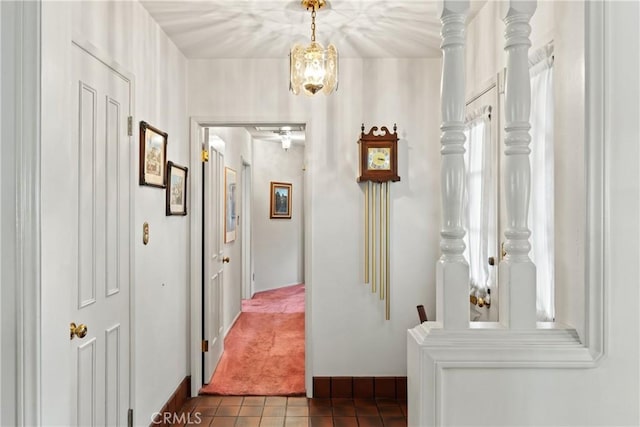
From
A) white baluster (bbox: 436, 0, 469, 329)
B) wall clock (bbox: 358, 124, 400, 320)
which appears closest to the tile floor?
wall clock (bbox: 358, 124, 400, 320)

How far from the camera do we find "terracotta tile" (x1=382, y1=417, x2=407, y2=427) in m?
2.84

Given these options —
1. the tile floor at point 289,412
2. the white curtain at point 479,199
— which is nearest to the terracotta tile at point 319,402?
the tile floor at point 289,412

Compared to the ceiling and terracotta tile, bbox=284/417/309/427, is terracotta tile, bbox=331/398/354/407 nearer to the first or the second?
terracotta tile, bbox=284/417/309/427

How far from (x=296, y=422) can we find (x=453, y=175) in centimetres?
247

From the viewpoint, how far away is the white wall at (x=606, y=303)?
0.88 m

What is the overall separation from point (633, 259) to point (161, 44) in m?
2.70

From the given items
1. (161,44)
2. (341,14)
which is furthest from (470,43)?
(161,44)

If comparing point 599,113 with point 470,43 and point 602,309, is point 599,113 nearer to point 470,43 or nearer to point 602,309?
point 602,309

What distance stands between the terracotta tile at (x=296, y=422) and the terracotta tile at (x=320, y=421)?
3cm

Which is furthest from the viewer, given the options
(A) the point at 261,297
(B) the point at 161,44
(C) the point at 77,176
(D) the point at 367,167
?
(A) the point at 261,297

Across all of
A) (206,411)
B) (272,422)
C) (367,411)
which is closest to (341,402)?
(367,411)

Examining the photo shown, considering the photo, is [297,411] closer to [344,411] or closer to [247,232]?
[344,411]

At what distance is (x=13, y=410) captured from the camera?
3.34 ft

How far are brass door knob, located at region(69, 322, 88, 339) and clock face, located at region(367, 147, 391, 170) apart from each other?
2076 millimetres
